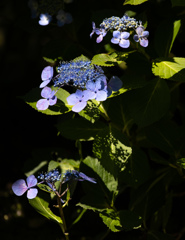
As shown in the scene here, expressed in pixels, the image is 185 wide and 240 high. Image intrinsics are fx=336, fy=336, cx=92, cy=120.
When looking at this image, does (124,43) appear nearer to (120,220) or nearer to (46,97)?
(46,97)

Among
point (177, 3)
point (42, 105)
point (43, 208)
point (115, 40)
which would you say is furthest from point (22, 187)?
point (177, 3)

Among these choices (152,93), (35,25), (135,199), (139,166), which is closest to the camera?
(152,93)

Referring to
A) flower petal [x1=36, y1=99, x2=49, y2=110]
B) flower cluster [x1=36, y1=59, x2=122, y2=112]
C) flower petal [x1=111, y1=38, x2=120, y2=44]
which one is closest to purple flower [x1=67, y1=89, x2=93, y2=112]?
flower cluster [x1=36, y1=59, x2=122, y2=112]

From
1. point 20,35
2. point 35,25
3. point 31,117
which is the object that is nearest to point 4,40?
point 20,35

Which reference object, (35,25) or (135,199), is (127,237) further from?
(35,25)

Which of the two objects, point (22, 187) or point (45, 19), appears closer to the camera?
point (22, 187)

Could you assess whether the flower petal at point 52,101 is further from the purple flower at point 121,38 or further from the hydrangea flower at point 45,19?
the hydrangea flower at point 45,19
